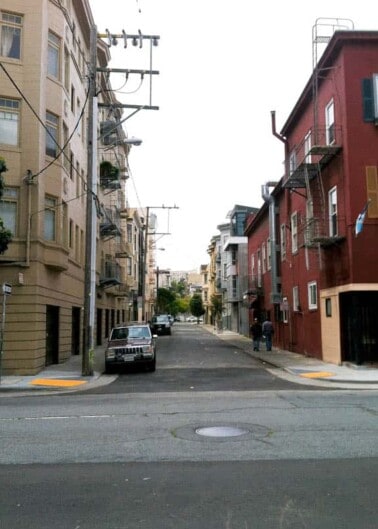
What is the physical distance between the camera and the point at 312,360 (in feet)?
76.0

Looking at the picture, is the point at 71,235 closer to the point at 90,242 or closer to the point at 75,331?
the point at 75,331

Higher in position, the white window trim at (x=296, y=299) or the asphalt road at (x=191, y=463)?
the white window trim at (x=296, y=299)

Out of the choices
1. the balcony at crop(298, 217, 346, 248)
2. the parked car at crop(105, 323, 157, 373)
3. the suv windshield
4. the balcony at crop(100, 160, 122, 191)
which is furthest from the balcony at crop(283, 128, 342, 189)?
the balcony at crop(100, 160, 122, 191)

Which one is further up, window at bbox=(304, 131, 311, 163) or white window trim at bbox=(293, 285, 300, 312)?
window at bbox=(304, 131, 311, 163)

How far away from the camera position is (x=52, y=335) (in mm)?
22641

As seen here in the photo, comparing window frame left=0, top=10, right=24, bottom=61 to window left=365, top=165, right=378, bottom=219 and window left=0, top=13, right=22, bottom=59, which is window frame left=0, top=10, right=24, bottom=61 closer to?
window left=0, top=13, right=22, bottom=59

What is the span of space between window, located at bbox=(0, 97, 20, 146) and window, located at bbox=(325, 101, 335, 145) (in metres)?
10.9

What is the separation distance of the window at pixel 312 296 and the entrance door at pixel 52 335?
34.0ft

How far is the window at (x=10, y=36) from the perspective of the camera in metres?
19.8

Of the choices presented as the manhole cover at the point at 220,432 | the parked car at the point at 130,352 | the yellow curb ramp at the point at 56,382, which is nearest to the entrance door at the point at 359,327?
the parked car at the point at 130,352

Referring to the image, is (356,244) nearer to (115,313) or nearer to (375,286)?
(375,286)

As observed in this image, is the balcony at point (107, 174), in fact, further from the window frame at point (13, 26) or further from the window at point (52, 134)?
the window frame at point (13, 26)

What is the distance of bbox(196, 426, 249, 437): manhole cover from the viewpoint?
8.70 metres

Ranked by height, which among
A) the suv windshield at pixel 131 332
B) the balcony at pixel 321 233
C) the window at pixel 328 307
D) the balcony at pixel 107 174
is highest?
the balcony at pixel 107 174
